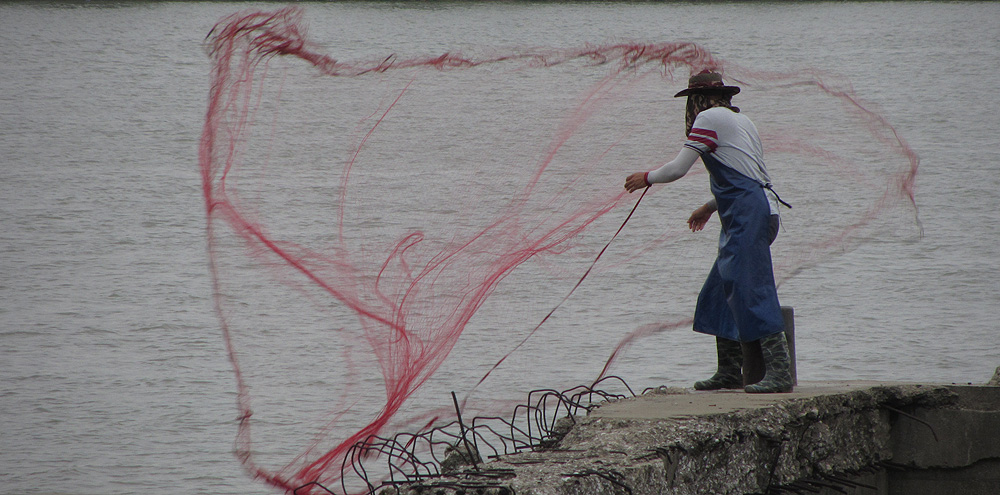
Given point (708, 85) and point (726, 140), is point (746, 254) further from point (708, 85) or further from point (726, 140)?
point (708, 85)

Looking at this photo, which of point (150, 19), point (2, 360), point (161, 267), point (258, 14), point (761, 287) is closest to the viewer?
→ point (761, 287)

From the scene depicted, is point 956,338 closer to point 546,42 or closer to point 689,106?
point 689,106

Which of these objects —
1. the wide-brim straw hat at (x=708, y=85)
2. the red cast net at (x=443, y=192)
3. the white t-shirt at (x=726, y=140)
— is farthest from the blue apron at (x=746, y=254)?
the red cast net at (x=443, y=192)

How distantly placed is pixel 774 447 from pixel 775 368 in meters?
0.49

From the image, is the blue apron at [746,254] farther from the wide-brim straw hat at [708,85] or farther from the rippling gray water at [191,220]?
the rippling gray water at [191,220]

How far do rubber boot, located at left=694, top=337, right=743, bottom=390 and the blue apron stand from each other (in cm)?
35

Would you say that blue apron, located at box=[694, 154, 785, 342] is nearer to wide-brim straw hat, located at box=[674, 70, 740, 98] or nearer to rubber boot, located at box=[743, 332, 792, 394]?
rubber boot, located at box=[743, 332, 792, 394]

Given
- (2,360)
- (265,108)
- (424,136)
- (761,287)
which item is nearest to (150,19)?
(265,108)

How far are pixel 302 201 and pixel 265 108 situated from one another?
664cm

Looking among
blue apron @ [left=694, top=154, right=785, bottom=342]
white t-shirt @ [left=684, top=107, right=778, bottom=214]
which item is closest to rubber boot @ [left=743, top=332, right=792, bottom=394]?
blue apron @ [left=694, top=154, right=785, bottom=342]

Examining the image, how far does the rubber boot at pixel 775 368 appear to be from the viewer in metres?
4.33

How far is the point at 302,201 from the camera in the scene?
16.2m

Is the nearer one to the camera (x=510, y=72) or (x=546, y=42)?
(x=510, y=72)

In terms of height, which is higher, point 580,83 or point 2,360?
point 580,83
